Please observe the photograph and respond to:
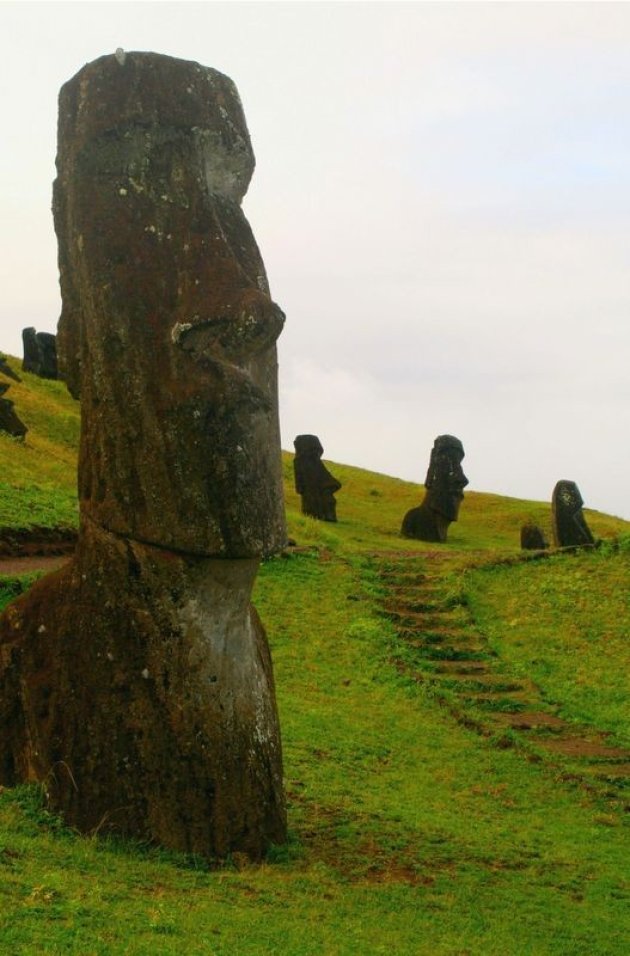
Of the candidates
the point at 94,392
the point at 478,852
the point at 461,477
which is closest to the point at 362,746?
the point at 478,852

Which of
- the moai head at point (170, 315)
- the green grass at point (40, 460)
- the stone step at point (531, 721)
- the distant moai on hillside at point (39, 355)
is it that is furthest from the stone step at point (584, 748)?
the distant moai on hillside at point (39, 355)

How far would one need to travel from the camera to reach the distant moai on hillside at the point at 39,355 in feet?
162

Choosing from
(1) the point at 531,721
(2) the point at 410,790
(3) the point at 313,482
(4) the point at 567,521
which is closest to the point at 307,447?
(3) the point at 313,482

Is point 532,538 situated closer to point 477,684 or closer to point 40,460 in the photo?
point 40,460

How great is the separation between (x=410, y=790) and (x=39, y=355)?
132ft

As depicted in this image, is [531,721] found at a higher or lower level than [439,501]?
lower

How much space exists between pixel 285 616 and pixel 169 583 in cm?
1182

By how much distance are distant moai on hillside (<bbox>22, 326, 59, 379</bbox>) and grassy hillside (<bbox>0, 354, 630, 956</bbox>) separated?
68.4 ft

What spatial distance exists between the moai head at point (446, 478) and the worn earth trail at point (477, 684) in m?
8.97

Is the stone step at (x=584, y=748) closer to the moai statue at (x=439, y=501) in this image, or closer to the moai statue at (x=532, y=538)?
the moai statue at (x=532, y=538)

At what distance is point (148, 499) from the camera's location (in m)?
8.45

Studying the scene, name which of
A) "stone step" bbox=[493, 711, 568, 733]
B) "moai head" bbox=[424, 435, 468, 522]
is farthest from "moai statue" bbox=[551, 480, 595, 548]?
"stone step" bbox=[493, 711, 568, 733]

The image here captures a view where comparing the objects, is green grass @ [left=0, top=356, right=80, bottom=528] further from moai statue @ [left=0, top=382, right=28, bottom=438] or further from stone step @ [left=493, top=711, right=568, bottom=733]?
stone step @ [left=493, top=711, right=568, bottom=733]

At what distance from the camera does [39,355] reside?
50.0 m
